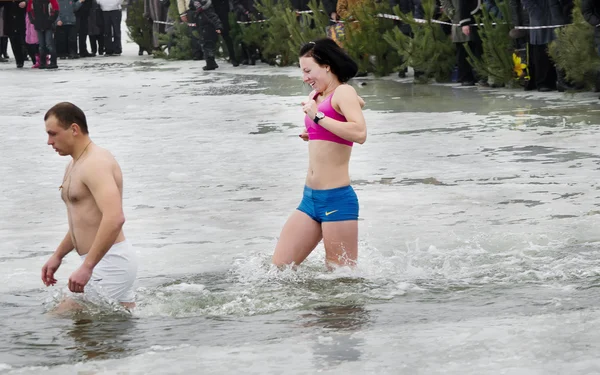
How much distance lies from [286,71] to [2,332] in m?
19.0

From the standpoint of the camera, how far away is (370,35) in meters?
20.8

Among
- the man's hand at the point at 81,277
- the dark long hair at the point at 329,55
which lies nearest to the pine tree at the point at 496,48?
the dark long hair at the point at 329,55

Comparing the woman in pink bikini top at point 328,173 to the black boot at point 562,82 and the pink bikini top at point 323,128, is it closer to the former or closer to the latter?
the pink bikini top at point 323,128

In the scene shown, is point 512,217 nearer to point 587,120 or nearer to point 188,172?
point 188,172

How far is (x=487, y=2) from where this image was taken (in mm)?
18172

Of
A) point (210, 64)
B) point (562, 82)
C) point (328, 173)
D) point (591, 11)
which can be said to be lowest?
point (210, 64)

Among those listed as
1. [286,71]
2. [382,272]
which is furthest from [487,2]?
[382,272]

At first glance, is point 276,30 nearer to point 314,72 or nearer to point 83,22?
point 83,22

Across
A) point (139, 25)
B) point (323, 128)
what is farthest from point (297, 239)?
point (139, 25)

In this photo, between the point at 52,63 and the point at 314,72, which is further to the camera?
the point at 52,63

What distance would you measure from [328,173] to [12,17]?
22.8 m

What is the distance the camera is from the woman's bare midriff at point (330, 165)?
684 cm

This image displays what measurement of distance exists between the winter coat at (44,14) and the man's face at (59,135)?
22.1 metres

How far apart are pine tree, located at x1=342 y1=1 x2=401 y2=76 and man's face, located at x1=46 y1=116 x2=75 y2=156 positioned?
14796mm
